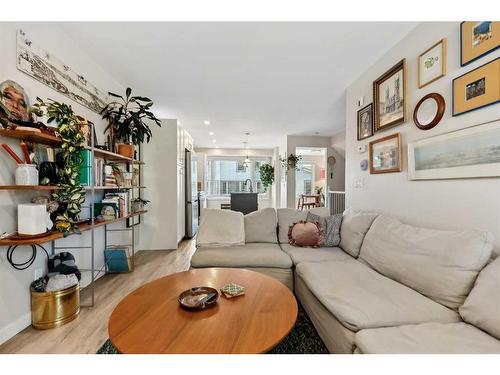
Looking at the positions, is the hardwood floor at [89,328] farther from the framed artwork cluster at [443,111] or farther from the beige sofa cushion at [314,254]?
the framed artwork cluster at [443,111]

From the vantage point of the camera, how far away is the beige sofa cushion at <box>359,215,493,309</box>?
1224mm

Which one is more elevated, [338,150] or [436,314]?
[338,150]

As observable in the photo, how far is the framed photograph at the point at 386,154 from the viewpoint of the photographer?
2.11m

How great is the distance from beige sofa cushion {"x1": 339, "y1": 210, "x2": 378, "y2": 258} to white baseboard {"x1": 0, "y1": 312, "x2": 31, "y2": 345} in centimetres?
280

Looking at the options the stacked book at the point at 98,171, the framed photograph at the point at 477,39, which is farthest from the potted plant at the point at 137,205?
the framed photograph at the point at 477,39

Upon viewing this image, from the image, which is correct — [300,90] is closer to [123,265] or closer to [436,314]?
[436,314]

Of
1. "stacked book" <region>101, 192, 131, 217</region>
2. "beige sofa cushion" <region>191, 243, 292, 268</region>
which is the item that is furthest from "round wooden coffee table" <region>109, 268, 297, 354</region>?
"stacked book" <region>101, 192, 131, 217</region>

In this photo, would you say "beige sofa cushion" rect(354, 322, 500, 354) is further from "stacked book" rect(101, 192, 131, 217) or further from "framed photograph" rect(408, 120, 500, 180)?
"stacked book" rect(101, 192, 131, 217)

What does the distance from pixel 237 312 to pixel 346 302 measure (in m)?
0.65

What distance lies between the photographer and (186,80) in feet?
9.53

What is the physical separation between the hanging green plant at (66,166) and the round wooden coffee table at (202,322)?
3.23 feet

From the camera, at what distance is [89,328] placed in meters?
1.72

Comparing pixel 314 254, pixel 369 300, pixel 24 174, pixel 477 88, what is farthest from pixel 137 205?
pixel 477 88
